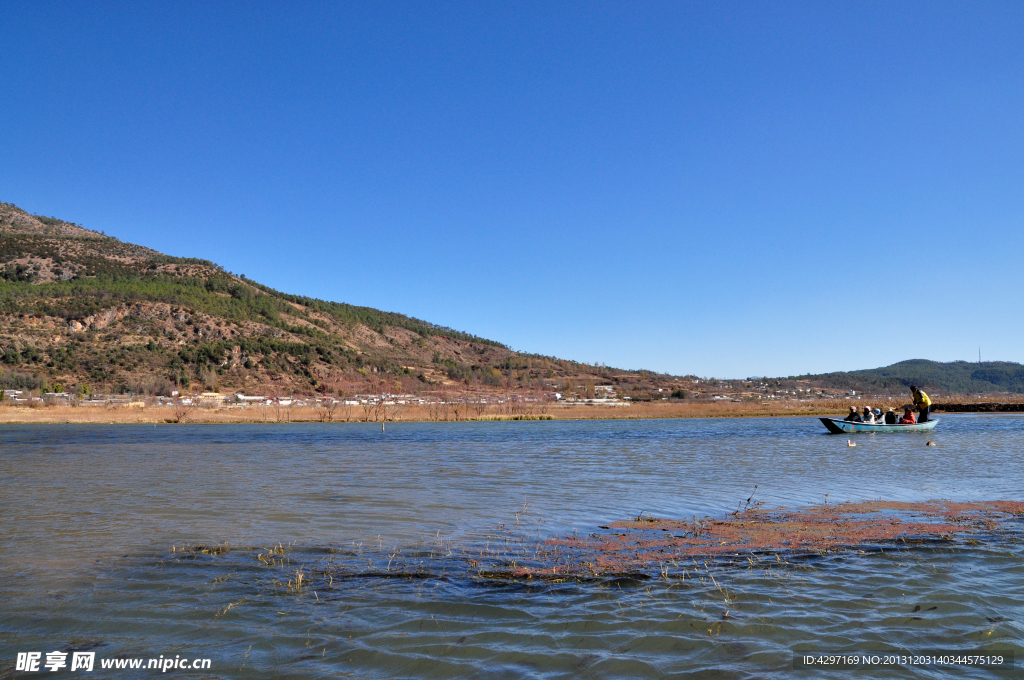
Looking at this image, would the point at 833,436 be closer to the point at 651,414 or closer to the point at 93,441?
the point at 651,414

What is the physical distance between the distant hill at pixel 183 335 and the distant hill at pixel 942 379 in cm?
5267

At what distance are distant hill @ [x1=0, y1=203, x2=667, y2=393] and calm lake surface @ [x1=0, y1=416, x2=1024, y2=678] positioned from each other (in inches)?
2483

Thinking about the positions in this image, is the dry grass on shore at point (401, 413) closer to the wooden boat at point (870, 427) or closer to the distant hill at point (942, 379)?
the wooden boat at point (870, 427)

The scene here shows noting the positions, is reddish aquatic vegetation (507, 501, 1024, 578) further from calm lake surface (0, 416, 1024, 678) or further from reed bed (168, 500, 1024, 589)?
calm lake surface (0, 416, 1024, 678)

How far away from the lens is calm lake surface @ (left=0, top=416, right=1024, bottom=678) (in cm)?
605

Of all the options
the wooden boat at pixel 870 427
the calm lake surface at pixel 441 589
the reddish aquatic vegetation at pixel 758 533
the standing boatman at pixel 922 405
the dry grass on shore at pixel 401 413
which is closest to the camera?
the calm lake surface at pixel 441 589

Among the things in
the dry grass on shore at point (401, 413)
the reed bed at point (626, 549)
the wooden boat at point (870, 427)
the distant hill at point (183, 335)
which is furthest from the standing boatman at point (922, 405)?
the distant hill at point (183, 335)

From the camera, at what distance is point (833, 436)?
41.8m

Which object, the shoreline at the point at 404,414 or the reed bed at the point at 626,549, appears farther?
the shoreline at the point at 404,414

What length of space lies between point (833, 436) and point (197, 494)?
126 feet

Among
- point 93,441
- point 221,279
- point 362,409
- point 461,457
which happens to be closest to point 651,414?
point 362,409

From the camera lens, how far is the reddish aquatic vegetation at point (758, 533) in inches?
367

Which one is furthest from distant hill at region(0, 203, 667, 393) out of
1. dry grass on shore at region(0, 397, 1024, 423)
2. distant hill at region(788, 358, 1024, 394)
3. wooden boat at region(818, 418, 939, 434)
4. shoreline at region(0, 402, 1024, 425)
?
wooden boat at region(818, 418, 939, 434)

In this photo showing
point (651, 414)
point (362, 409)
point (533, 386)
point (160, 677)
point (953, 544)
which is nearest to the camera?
→ point (160, 677)
